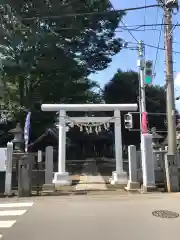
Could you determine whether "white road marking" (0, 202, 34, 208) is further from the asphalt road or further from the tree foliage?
the tree foliage

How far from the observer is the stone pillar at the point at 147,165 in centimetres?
1494

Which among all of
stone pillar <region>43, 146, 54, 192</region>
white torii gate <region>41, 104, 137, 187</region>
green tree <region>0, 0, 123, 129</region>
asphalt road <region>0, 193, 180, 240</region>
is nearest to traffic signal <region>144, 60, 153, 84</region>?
white torii gate <region>41, 104, 137, 187</region>

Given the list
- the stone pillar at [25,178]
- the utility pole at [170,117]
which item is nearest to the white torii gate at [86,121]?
the utility pole at [170,117]

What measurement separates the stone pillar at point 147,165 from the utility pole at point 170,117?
2.14ft

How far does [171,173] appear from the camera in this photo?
14.8 metres

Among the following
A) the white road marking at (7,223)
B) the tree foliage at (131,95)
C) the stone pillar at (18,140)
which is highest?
the tree foliage at (131,95)

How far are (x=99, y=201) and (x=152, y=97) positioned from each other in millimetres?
39001

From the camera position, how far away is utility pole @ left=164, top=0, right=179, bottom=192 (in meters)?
14.8

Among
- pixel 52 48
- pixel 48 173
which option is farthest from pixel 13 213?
pixel 52 48

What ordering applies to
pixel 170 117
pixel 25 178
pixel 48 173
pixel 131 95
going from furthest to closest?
pixel 131 95, pixel 48 173, pixel 170 117, pixel 25 178

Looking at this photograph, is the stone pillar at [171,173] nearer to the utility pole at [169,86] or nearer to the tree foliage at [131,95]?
the utility pole at [169,86]

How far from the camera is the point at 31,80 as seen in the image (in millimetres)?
29203

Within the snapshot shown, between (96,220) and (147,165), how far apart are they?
6743mm

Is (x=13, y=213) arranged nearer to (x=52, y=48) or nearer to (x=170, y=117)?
(x=170, y=117)
